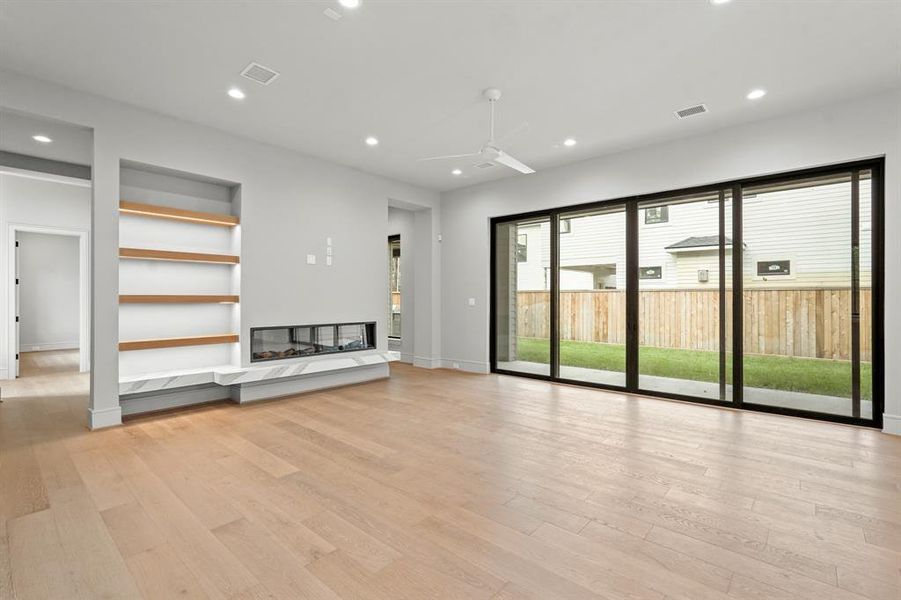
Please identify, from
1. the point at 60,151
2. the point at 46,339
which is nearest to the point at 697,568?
the point at 60,151

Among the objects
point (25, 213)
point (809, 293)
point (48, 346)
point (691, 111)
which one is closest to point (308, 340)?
point (691, 111)

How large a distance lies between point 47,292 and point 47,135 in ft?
24.5

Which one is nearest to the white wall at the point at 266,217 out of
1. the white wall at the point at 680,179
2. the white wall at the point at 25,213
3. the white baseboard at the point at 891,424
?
the white wall at the point at 680,179

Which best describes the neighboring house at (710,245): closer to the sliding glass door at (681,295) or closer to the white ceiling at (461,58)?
the sliding glass door at (681,295)

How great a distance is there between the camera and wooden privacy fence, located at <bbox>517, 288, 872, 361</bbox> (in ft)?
14.1

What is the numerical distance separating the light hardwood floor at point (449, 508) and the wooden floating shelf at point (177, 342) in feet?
2.55

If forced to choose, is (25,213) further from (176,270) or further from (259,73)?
(259,73)

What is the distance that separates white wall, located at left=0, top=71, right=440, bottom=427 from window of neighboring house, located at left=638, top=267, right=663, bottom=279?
342 cm

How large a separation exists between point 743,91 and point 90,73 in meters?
5.75

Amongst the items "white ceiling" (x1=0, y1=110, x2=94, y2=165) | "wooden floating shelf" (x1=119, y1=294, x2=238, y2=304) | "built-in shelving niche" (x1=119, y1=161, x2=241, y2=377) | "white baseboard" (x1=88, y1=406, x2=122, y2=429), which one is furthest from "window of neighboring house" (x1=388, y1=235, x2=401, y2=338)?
"white baseboard" (x1=88, y1=406, x2=122, y2=429)

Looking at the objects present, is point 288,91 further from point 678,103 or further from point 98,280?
point 678,103

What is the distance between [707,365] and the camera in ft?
16.6

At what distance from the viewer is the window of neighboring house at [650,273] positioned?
5.36 meters

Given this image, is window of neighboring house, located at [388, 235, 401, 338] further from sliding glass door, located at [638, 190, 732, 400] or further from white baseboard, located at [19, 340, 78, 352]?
white baseboard, located at [19, 340, 78, 352]
